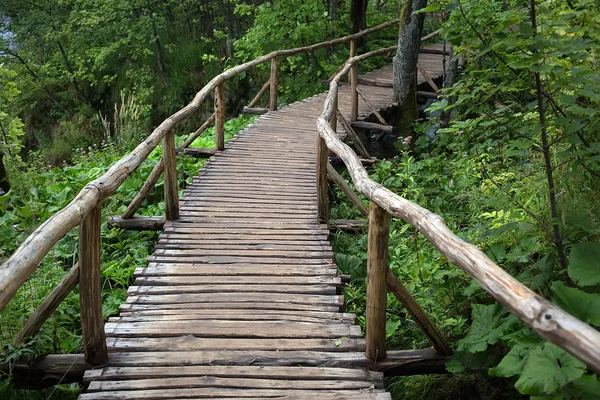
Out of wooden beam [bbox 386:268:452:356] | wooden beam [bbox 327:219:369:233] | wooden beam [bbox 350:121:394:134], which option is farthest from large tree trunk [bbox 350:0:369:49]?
wooden beam [bbox 386:268:452:356]

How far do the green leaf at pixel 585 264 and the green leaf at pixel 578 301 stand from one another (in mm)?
151

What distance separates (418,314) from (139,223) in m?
3.48

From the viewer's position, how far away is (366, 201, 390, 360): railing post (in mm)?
3264

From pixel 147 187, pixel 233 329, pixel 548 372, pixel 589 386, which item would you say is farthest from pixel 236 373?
pixel 147 187

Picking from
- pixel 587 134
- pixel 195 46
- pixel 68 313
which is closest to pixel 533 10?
pixel 587 134

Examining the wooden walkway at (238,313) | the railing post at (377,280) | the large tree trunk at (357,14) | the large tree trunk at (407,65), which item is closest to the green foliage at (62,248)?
the wooden walkway at (238,313)

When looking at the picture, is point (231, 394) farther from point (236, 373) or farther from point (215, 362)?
point (215, 362)

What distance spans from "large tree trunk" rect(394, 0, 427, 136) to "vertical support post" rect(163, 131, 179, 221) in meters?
5.65

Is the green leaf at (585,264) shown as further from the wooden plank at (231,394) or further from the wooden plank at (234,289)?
the wooden plank at (234,289)

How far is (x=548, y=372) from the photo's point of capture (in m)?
2.11

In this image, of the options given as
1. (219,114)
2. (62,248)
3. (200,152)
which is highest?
(219,114)

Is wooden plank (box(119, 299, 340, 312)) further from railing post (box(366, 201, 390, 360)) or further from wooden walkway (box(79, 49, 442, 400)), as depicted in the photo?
railing post (box(366, 201, 390, 360))

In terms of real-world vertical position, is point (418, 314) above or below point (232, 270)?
above

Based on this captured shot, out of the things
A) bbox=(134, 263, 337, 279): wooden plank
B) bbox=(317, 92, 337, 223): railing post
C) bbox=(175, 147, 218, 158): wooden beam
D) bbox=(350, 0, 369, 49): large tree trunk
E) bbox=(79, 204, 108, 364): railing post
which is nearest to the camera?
bbox=(79, 204, 108, 364): railing post
